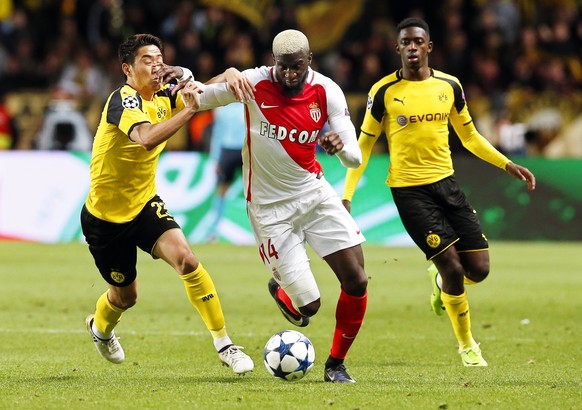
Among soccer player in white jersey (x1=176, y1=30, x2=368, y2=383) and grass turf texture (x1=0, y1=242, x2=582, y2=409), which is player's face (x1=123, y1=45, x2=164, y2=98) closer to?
soccer player in white jersey (x1=176, y1=30, x2=368, y2=383)

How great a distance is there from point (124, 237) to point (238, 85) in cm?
154

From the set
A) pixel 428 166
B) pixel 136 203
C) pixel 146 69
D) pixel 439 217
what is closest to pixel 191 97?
pixel 146 69

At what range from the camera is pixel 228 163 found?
19766 mm

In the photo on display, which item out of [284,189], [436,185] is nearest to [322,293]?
[436,185]

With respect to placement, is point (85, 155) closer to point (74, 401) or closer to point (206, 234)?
point (206, 234)

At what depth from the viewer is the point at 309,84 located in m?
8.36

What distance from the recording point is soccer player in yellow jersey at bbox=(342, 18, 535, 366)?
377 inches

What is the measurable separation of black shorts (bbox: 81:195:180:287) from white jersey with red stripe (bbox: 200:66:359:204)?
775 mm

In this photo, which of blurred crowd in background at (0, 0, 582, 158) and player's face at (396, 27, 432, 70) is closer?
player's face at (396, 27, 432, 70)

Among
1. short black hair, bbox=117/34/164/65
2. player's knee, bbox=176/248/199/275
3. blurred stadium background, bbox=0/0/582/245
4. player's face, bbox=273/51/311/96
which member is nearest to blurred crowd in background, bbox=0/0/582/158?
blurred stadium background, bbox=0/0/582/245

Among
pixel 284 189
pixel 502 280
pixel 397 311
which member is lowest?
pixel 502 280

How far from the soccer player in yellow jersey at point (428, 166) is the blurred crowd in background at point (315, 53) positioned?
11.7m

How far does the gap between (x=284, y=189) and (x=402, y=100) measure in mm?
1719

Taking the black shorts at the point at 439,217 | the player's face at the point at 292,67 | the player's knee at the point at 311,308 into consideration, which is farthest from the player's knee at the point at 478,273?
the player's face at the point at 292,67
